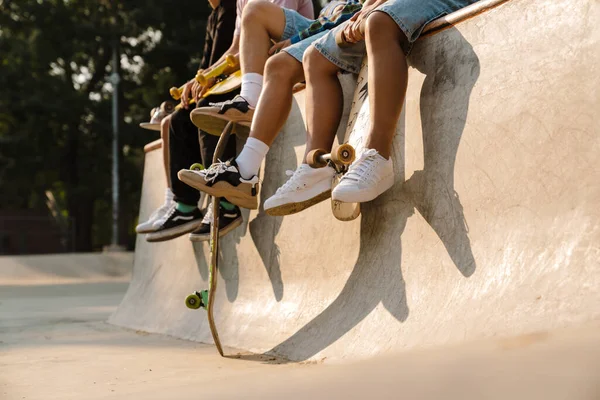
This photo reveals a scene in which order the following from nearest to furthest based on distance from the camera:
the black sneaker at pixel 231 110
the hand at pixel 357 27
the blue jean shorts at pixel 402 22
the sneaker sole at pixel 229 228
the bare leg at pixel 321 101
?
the blue jean shorts at pixel 402 22
the hand at pixel 357 27
the bare leg at pixel 321 101
the black sneaker at pixel 231 110
the sneaker sole at pixel 229 228

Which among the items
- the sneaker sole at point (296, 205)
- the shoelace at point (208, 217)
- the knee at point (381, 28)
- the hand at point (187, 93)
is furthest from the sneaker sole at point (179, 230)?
the knee at point (381, 28)

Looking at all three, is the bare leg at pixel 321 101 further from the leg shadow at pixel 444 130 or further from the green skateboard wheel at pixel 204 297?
the green skateboard wheel at pixel 204 297

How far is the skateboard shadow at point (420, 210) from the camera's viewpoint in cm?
275

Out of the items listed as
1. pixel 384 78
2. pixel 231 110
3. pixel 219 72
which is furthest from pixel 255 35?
pixel 384 78

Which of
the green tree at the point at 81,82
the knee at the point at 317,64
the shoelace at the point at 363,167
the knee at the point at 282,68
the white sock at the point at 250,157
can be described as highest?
the knee at the point at 317,64

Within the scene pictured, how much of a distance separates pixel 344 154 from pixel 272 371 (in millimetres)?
879

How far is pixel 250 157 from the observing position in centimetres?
338

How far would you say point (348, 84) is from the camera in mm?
3609

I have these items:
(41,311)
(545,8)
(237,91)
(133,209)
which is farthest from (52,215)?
(545,8)

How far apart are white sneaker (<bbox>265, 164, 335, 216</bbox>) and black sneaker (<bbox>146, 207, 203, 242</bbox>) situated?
172 centimetres

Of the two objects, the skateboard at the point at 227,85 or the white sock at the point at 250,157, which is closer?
the white sock at the point at 250,157

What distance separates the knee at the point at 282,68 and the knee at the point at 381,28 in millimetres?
581

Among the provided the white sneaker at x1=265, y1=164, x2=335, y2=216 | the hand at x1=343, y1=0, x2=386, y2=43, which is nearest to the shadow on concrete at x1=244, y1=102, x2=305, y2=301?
the white sneaker at x1=265, y1=164, x2=335, y2=216

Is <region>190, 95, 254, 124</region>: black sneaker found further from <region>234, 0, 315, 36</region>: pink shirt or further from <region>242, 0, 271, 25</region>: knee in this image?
<region>234, 0, 315, 36</region>: pink shirt
